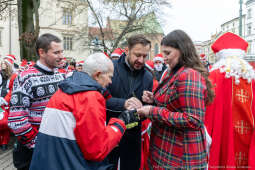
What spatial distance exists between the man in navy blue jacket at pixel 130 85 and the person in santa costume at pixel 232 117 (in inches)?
37.8

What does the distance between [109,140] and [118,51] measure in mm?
6321

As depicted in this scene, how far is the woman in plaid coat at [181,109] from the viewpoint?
1765 millimetres

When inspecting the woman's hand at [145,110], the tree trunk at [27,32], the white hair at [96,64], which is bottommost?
the woman's hand at [145,110]

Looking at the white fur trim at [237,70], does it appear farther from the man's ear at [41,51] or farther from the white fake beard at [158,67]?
the white fake beard at [158,67]

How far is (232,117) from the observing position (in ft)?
8.35

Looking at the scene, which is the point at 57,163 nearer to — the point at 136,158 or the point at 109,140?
the point at 109,140

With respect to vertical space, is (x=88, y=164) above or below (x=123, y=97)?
below

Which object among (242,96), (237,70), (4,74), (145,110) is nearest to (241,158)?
(242,96)

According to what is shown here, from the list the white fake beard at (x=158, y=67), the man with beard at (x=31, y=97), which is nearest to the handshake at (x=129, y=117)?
the man with beard at (x=31, y=97)

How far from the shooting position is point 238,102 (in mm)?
2516

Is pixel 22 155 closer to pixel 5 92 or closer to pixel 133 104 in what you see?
pixel 133 104

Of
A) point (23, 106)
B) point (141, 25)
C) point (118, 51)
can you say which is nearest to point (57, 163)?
point (23, 106)

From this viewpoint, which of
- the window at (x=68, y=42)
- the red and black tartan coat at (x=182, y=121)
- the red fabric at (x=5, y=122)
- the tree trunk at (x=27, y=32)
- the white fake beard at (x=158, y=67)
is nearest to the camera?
the red and black tartan coat at (x=182, y=121)

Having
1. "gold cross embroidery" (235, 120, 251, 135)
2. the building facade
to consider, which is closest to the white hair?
"gold cross embroidery" (235, 120, 251, 135)
